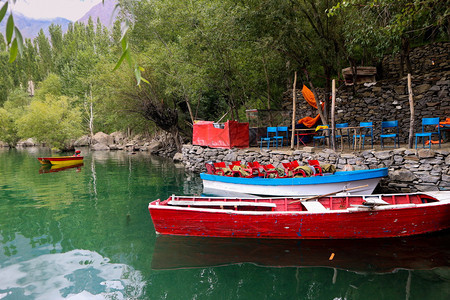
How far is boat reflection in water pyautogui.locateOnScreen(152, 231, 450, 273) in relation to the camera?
5.54 meters

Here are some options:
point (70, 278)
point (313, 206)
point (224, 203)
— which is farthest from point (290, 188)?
point (70, 278)

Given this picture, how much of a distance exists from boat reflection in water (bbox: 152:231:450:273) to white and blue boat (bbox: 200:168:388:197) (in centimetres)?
187

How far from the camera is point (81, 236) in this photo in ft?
23.6

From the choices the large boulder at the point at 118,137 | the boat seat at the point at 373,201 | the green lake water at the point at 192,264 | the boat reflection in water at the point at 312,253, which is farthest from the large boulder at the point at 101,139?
the boat seat at the point at 373,201

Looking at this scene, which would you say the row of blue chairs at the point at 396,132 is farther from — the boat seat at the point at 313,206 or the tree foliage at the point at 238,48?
the boat seat at the point at 313,206

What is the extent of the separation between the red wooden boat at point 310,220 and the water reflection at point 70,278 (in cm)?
160

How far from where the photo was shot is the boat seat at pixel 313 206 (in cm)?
650

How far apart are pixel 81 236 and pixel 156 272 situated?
2993mm

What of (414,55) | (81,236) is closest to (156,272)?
(81,236)

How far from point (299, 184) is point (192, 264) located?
524 centimetres

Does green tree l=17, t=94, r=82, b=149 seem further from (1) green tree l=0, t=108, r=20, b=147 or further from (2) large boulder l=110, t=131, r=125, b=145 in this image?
(1) green tree l=0, t=108, r=20, b=147

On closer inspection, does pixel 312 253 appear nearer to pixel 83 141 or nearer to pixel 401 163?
pixel 401 163

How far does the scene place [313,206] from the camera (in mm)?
6801

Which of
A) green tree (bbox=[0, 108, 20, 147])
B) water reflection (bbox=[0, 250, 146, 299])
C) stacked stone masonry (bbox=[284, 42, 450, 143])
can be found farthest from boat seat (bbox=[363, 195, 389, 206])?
green tree (bbox=[0, 108, 20, 147])
